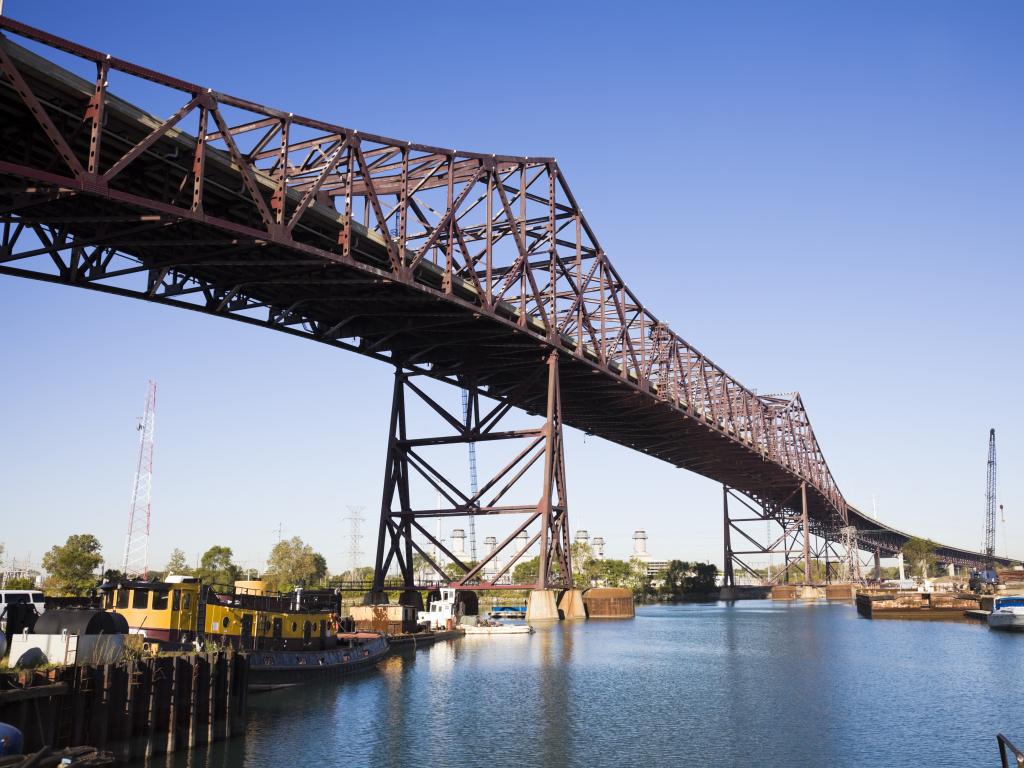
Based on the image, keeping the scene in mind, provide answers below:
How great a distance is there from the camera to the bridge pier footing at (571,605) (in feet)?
234

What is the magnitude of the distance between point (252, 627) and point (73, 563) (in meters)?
61.1

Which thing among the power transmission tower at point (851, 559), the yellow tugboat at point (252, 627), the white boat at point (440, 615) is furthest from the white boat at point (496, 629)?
the power transmission tower at point (851, 559)

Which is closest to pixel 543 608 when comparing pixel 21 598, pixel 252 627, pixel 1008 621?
pixel 252 627

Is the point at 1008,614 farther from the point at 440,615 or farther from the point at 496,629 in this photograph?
the point at 440,615

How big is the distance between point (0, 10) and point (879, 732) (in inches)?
1484

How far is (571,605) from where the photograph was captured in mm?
72375

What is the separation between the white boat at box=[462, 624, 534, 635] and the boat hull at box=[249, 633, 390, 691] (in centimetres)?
1976

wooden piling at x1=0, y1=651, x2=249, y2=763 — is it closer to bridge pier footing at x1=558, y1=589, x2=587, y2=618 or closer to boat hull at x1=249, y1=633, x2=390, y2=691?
boat hull at x1=249, y1=633, x2=390, y2=691

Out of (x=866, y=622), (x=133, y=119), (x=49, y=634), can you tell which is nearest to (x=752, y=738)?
(x=49, y=634)

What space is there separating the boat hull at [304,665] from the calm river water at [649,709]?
1005 millimetres

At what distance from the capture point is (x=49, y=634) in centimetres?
2545

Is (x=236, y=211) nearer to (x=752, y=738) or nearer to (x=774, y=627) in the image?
(x=752, y=738)

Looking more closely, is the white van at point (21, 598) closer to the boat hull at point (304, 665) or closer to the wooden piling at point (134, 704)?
the boat hull at point (304, 665)

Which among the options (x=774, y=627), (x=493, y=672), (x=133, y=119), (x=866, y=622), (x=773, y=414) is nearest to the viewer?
(x=133, y=119)
